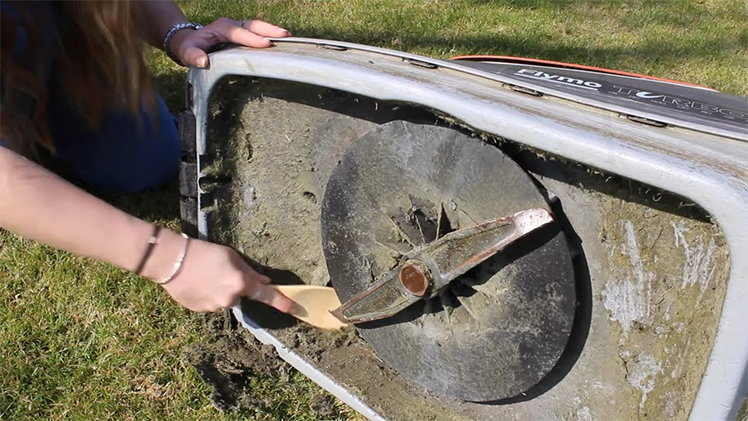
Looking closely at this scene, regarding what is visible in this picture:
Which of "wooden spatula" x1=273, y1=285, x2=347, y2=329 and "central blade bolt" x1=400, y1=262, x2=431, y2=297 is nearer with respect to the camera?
"central blade bolt" x1=400, y1=262, x2=431, y2=297

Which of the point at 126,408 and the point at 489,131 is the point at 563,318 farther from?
the point at 126,408

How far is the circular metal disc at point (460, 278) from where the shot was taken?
100 centimetres

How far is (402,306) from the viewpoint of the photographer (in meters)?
1.12

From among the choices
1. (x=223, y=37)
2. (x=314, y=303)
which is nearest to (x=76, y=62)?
(x=223, y=37)

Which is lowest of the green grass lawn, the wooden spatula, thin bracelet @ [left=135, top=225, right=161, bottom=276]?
the green grass lawn

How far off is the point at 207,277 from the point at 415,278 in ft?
1.10

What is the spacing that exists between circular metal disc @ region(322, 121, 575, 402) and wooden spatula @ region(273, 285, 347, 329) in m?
0.06

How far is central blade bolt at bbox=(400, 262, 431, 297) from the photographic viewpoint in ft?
3.44

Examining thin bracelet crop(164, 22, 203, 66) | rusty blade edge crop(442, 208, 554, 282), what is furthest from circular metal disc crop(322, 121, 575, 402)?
thin bracelet crop(164, 22, 203, 66)

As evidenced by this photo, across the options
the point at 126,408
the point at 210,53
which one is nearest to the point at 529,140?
the point at 210,53

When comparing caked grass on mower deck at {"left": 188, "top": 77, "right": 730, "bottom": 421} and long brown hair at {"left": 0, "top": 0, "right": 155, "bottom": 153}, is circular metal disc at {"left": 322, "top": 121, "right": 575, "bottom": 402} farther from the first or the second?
long brown hair at {"left": 0, "top": 0, "right": 155, "bottom": 153}

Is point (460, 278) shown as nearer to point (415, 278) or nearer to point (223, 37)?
point (415, 278)

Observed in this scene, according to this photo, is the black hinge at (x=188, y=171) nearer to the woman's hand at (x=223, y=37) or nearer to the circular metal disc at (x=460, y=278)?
the woman's hand at (x=223, y=37)

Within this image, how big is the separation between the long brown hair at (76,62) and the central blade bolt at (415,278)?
66cm
